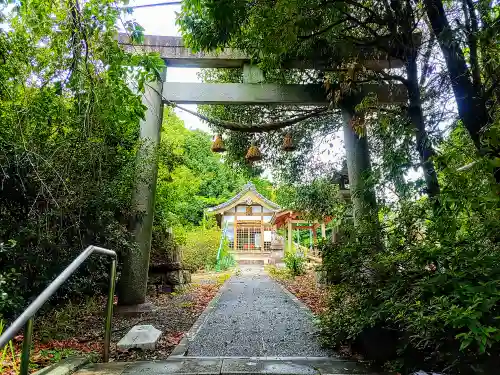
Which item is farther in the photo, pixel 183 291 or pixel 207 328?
pixel 183 291

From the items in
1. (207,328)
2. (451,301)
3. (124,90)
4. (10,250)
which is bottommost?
(207,328)

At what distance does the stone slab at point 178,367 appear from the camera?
89.4 inches

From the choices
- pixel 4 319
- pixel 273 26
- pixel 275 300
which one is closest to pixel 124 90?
pixel 273 26

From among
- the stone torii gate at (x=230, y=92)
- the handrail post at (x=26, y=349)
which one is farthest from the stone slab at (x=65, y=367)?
the stone torii gate at (x=230, y=92)

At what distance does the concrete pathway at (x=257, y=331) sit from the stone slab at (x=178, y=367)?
45cm

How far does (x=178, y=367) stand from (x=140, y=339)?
2.61 feet

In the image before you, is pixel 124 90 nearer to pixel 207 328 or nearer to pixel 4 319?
pixel 4 319

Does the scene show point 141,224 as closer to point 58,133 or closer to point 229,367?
point 58,133

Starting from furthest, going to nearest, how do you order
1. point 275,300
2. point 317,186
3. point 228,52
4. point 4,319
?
point 317,186 → point 275,300 → point 228,52 → point 4,319

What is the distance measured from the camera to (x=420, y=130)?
3.08 meters

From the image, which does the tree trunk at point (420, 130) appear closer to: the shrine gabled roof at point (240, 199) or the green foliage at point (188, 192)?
the green foliage at point (188, 192)

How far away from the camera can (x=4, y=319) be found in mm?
3010

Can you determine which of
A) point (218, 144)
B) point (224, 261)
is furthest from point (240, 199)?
point (218, 144)

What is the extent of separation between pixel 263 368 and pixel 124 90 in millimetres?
2255
